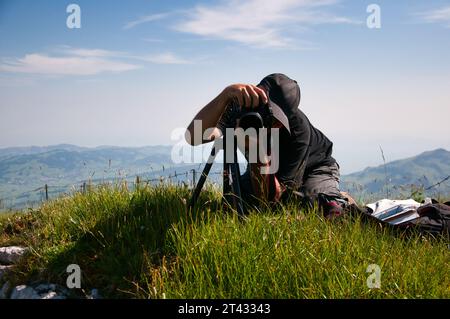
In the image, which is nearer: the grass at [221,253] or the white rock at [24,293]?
the grass at [221,253]

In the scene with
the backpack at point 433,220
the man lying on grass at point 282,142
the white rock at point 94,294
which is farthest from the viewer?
the backpack at point 433,220

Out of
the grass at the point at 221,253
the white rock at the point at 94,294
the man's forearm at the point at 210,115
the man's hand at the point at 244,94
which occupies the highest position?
the man's hand at the point at 244,94

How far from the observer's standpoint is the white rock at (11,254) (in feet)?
17.4

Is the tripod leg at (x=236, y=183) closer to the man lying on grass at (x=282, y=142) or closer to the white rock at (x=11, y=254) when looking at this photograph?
the man lying on grass at (x=282, y=142)

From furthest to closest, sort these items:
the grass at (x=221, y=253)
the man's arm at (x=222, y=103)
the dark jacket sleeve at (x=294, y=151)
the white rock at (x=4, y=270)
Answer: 1. the dark jacket sleeve at (x=294, y=151)
2. the white rock at (x=4, y=270)
3. the man's arm at (x=222, y=103)
4. the grass at (x=221, y=253)

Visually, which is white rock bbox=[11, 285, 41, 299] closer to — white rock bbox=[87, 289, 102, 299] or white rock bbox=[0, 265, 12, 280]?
white rock bbox=[0, 265, 12, 280]

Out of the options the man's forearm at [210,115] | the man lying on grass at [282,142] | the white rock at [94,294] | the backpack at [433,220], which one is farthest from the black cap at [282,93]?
the white rock at [94,294]

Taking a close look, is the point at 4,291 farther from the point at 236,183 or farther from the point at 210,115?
the point at 210,115

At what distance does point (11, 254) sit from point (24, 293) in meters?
1.17

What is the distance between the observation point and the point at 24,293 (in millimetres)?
4402

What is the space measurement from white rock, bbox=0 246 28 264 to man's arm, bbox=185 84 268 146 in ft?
8.94

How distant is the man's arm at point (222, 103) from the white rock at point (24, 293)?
7.37 feet
